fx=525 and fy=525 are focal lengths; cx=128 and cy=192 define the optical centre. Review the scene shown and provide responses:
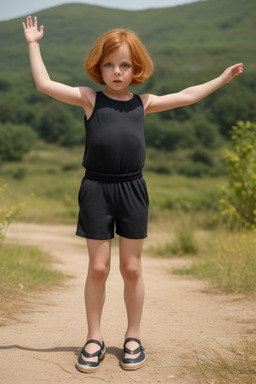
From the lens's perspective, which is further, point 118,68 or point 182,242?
point 182,242

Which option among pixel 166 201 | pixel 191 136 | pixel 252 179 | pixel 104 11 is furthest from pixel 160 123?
pixel 104 11

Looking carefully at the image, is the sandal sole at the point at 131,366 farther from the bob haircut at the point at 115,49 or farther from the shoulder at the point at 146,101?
the bob haircut at the point at 115,49

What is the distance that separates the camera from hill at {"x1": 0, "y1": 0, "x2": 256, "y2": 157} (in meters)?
51.8

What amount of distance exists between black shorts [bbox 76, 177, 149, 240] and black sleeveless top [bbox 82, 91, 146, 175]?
0.09 meters

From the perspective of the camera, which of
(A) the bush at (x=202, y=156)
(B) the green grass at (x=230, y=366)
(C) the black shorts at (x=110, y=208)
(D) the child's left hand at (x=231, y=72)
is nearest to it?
(B) the green grass at (x=230, y=366)

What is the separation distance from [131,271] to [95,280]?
0.22 metres

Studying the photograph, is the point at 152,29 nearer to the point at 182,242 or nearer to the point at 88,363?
the point at 182,242

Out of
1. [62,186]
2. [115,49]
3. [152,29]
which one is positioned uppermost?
[152,29]

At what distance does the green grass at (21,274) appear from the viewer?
4977 millimetres

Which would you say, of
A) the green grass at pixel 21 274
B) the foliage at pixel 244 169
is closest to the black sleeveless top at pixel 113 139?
the green grass at pixel 21 274

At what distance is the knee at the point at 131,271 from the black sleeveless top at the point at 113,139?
55 cm

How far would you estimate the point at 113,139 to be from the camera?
9.90ft

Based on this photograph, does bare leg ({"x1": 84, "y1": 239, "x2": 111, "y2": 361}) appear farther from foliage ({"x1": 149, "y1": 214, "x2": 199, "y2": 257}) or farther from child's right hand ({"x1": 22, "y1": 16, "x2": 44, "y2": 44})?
foliage ({"x1": 149, "y1": 214, "x2": 199, "y2": 257})

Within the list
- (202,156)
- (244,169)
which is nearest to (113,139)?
(244,169)
